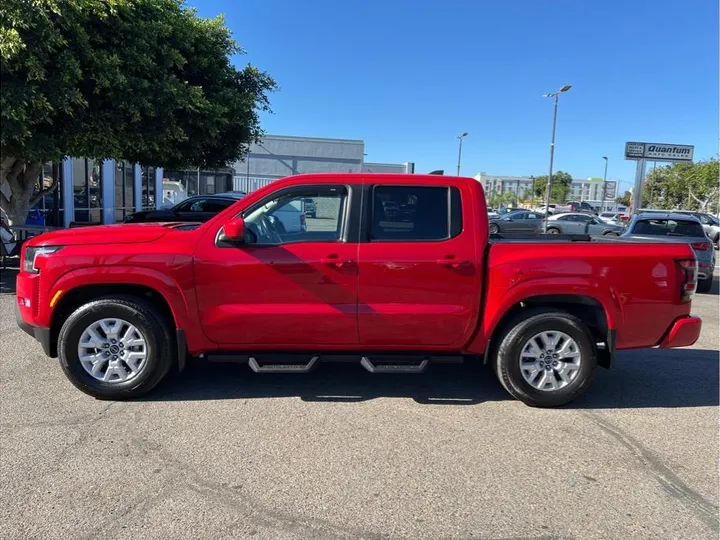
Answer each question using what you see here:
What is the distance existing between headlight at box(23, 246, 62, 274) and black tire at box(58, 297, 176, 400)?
Result: 50cm

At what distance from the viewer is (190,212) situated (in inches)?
555

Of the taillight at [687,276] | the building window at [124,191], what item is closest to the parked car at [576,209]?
the building window at [124,191]

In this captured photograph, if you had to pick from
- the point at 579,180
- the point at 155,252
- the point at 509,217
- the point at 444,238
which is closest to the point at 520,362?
the point at 444,238

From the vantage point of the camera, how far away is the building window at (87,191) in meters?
17.0

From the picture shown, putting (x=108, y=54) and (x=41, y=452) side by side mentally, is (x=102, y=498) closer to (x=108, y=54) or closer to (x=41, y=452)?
(x=41, y=452)

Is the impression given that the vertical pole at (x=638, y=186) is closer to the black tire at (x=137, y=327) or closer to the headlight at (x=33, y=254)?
the black tire at (x=137, y=327)

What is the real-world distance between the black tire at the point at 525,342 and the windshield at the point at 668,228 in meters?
8.04

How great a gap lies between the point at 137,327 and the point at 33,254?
108 cm

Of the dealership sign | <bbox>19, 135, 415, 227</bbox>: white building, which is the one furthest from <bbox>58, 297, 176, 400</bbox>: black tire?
the dealership sign

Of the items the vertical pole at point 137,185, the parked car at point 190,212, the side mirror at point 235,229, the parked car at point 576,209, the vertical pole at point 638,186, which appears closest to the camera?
the side mirror at point 235,229

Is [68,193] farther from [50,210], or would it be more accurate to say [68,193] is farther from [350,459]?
[350,459]

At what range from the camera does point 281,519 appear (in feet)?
9.22

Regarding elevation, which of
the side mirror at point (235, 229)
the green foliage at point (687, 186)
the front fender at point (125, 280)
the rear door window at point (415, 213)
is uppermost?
the green foliage at point (687, 186)

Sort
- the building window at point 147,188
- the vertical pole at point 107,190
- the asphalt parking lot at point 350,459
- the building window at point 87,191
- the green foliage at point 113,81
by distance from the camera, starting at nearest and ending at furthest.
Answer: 1. the asphalt parking lot at point 350,459
2. the green foliage at point 113,81
3. the building window at point 87,191
4. the vertical pole at point 107,190
5. the building window at point 147,188
